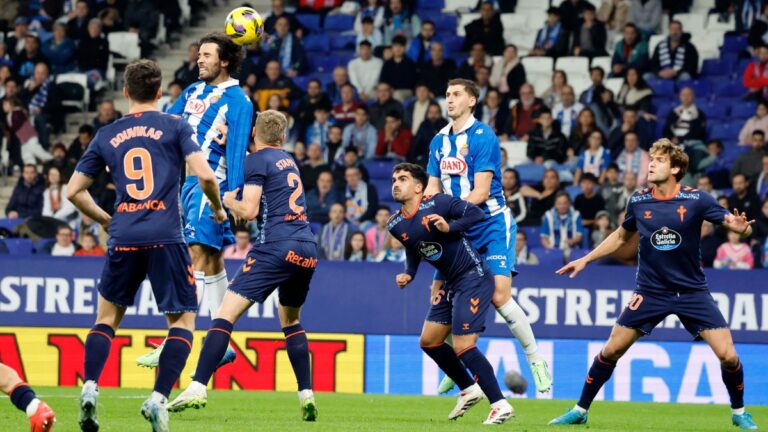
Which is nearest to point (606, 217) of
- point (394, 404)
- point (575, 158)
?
point (575, 158)

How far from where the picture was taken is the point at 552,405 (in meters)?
13.1

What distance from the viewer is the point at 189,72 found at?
2186 cm

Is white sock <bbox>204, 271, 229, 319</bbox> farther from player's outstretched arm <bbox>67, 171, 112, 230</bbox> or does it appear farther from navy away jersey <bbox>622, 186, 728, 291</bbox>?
navy away jersey <bbox>622, 186, 728, 291</bbox>

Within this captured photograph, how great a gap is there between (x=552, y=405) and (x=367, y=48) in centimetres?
994

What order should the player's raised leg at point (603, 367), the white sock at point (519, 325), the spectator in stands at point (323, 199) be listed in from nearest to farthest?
the player's raised leg at point (603, 367), the white sock at point (519, 325), the spectator in stands at point (323, 199)

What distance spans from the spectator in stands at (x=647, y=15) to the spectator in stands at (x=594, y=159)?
12.3ft

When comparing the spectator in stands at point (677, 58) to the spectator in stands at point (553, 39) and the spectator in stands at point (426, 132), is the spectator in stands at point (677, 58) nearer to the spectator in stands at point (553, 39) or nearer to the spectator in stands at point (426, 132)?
the spectator in stands at point (553, 39)

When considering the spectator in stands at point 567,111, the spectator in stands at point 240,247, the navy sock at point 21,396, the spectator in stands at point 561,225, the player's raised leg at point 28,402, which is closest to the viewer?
the player's raised leg at point 28,402

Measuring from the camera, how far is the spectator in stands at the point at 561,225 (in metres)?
17.3

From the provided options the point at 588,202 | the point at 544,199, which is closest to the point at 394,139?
the point at 544,199

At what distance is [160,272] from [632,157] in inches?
463

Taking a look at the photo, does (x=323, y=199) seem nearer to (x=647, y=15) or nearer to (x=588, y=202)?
(x=588, y=202)

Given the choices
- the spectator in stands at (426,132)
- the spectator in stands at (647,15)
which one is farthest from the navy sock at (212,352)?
the spectator in stands at (647,15)

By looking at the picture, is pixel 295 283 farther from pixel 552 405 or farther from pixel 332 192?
pixel 332 192
